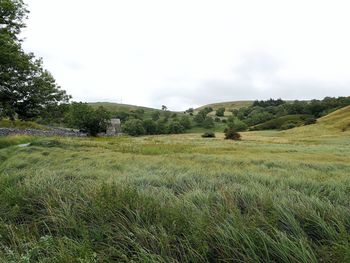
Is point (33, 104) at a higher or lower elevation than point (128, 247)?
higher

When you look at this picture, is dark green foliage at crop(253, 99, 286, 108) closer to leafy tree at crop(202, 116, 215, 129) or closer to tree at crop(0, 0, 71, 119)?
leafy tree at crop(202, 116, 215, 129)

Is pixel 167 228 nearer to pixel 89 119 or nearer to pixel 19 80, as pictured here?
pixel 19 80

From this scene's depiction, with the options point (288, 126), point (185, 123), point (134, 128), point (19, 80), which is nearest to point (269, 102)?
point (185, 123)

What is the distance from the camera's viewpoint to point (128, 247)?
3480 millimetres

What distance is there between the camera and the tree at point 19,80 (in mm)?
18656

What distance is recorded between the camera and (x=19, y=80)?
20406 millimetres

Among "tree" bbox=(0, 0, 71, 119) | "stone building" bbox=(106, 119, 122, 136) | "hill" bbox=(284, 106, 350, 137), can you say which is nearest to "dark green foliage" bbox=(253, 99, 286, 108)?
"hill" bbox=(284, 106, 350, 137)

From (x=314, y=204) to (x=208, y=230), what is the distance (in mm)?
1943

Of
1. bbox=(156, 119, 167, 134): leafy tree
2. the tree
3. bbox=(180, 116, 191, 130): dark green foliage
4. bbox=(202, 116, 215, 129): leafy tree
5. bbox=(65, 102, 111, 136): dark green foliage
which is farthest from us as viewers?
bbox=(202, 116, 215, 129): leafy tree

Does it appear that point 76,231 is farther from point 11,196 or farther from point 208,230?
point 11,196

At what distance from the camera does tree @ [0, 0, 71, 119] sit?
734 inches

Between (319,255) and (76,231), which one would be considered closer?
(319,255)

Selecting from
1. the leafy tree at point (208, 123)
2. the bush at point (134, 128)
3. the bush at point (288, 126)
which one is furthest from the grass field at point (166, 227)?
the leafy tree at point (208, 123)

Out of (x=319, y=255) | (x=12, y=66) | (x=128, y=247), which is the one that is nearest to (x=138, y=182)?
(x=128, y=247)
